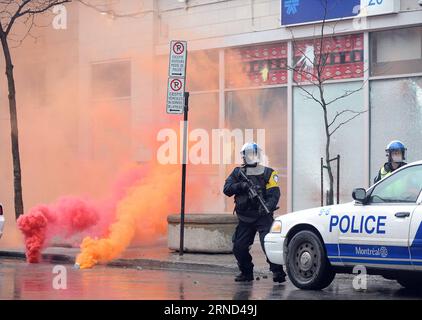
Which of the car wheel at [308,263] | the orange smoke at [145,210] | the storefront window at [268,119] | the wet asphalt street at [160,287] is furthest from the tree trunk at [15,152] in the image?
the car wheel at [308,263]

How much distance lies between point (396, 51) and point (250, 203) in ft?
22.1

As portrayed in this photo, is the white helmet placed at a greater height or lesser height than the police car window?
greater

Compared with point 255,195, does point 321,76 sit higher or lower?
higher

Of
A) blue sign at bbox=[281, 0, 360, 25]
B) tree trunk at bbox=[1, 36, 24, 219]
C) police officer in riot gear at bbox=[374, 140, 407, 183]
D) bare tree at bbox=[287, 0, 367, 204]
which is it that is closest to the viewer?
police officer in riot gear at bbox=[374, 140, 407, 183]

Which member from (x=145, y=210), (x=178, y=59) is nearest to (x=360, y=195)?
(x=178, y=59)

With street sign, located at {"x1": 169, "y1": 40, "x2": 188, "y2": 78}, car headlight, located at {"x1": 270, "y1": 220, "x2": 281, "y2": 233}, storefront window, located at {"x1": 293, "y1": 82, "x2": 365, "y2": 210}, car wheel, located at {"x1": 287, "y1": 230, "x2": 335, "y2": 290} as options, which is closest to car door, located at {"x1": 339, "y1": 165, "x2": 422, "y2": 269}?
car wheel, located at {"x1": 287, "y1": 230, "x2": 335, "y2": 290}

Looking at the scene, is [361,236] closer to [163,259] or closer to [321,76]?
[163,259]

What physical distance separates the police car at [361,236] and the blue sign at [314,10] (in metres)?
7.45

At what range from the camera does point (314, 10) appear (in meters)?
18.2

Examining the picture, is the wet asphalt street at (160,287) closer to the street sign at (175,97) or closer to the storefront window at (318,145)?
the street sign at (175,97)

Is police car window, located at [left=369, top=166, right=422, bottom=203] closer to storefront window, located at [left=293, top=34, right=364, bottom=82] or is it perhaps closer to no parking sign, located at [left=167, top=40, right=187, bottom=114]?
no parking sign, located at [left=167, top=40, right=187, bottom=114]

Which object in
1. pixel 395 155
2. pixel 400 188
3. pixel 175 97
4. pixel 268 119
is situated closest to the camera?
pixel 400 188

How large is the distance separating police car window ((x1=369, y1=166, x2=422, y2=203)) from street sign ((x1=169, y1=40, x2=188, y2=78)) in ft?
17.8

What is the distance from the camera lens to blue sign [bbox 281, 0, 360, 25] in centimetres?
1769
